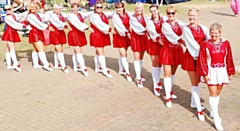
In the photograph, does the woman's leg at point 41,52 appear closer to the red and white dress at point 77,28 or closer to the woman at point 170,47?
the red and white dress at point 77,28

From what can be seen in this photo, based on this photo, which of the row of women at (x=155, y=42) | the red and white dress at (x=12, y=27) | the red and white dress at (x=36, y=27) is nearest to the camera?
the row of women at (x=155, y=42)

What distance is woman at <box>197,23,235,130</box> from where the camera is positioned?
18.2ft

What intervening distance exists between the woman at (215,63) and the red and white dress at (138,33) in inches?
84.1

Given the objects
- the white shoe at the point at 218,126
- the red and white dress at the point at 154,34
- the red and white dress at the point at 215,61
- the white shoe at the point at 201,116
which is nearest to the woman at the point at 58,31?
the red and white dress at the point at 154,34

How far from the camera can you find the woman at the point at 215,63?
18.2 feet

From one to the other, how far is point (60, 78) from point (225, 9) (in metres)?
14.3

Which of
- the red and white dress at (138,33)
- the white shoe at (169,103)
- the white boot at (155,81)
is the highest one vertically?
the red and white dress at (138,33)

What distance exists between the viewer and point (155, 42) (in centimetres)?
726

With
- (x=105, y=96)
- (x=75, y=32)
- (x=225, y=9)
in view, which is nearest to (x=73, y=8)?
(x=75, y=32)

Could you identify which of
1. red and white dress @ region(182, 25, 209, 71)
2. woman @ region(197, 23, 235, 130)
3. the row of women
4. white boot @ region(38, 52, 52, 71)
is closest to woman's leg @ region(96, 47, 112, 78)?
the row of women

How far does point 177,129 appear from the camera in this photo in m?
5.91

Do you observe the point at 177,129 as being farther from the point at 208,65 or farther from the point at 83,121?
the point at 83,121

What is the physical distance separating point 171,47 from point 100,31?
2.34 meters

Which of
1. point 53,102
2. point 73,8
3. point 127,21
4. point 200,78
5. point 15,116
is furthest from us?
point 73,8
